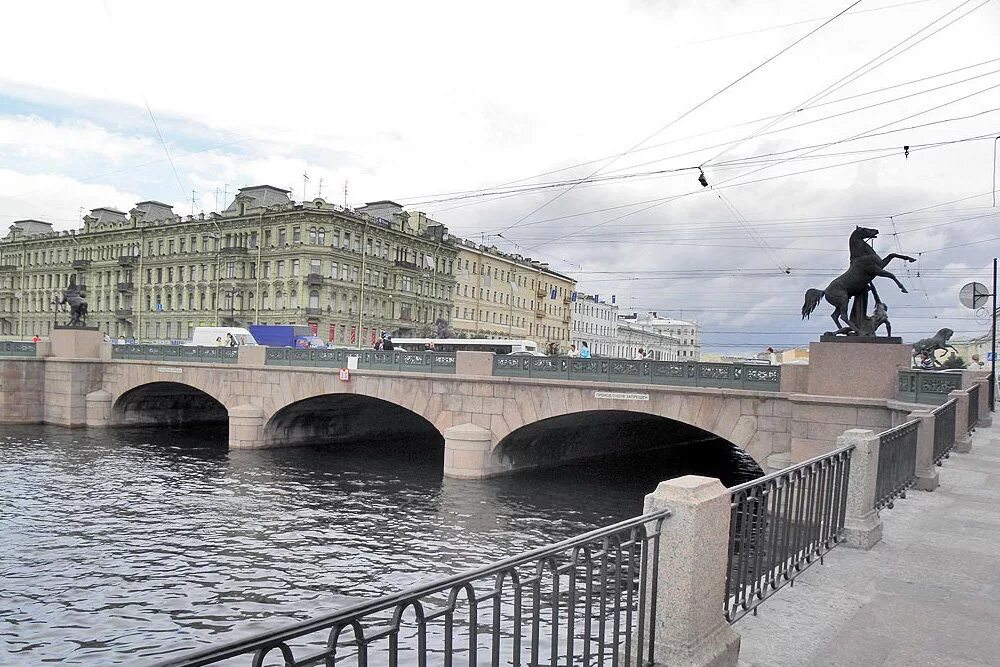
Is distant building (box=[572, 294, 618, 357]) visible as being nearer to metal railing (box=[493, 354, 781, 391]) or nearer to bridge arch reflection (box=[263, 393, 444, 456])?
bridge arch reflection (box=[263, 393, 444, 456])

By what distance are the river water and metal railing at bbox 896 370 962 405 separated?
799 cm

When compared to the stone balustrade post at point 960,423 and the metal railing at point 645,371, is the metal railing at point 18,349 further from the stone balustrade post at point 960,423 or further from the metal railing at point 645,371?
the stone balustrade post at point 960,423

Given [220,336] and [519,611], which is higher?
[220,336]

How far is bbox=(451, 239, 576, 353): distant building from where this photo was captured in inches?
3036

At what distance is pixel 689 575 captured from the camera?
14.3ft

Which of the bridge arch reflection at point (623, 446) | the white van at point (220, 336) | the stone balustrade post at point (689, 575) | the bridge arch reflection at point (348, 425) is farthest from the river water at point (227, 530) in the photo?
the white van at point (220, 336)

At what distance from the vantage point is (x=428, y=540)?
55.1ft

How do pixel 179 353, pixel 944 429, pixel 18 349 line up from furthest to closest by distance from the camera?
pixel 18 349, pixel 179 353, pixel 944 429

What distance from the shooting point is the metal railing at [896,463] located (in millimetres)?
8531

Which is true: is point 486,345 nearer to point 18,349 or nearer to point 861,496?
point 18,349

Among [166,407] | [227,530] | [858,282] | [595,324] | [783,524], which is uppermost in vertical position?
[595,324]

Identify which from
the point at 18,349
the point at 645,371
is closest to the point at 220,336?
the point at 18,349

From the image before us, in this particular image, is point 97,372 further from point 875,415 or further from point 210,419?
point 875,415

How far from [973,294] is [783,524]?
1703cm
